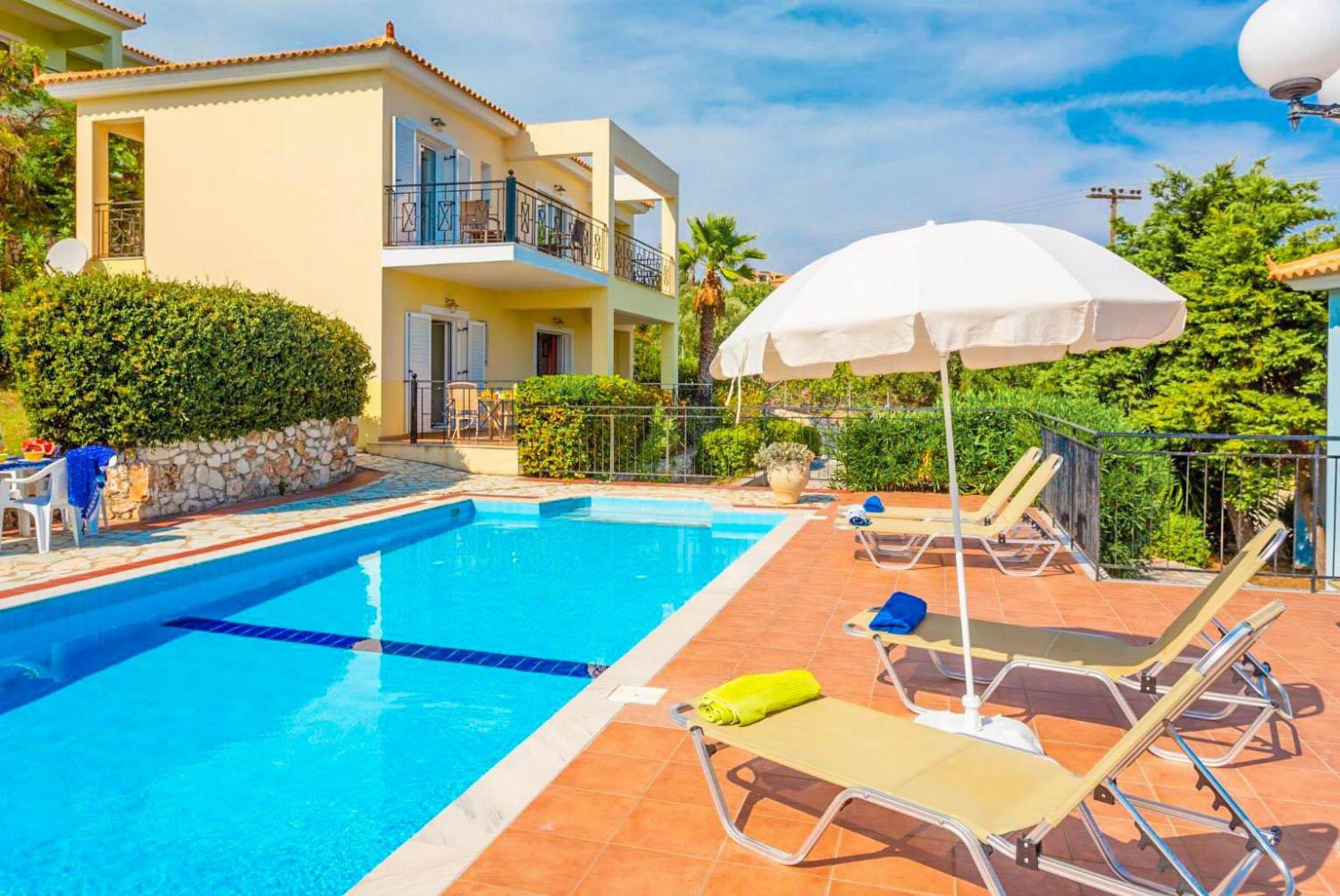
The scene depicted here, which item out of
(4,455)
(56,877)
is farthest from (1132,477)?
(4,455)

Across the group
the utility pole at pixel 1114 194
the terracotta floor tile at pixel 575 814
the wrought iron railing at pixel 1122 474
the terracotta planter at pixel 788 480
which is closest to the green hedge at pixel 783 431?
the wrought iron railing at pixel 1122 474

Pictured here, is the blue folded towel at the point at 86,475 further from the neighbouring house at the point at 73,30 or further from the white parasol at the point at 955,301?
the neighbouring house at the point at 73,30

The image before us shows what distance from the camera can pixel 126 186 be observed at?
2147 centimetres

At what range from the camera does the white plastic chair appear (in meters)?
8.71

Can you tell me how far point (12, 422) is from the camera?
14117 millimetres

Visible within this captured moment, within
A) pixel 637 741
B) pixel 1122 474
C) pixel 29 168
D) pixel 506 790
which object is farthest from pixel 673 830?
pixel 29 168

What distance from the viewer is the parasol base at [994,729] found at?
3846 mm

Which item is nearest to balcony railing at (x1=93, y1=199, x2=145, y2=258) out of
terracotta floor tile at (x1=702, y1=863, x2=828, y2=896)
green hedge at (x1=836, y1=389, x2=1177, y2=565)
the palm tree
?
the palm tree

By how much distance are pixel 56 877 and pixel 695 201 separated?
2500 centimetres

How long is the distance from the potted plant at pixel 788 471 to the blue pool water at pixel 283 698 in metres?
2.67

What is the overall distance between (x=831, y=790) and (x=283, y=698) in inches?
143

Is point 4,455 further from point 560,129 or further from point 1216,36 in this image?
point 1216,36


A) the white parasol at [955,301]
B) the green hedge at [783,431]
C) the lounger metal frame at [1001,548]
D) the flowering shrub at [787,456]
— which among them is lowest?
the lounger metal frame at [1001,548]

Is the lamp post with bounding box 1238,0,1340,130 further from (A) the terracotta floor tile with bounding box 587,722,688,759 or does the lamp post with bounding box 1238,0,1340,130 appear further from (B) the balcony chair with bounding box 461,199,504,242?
(B) the balcony chair with bounding box 461,199,504,242
